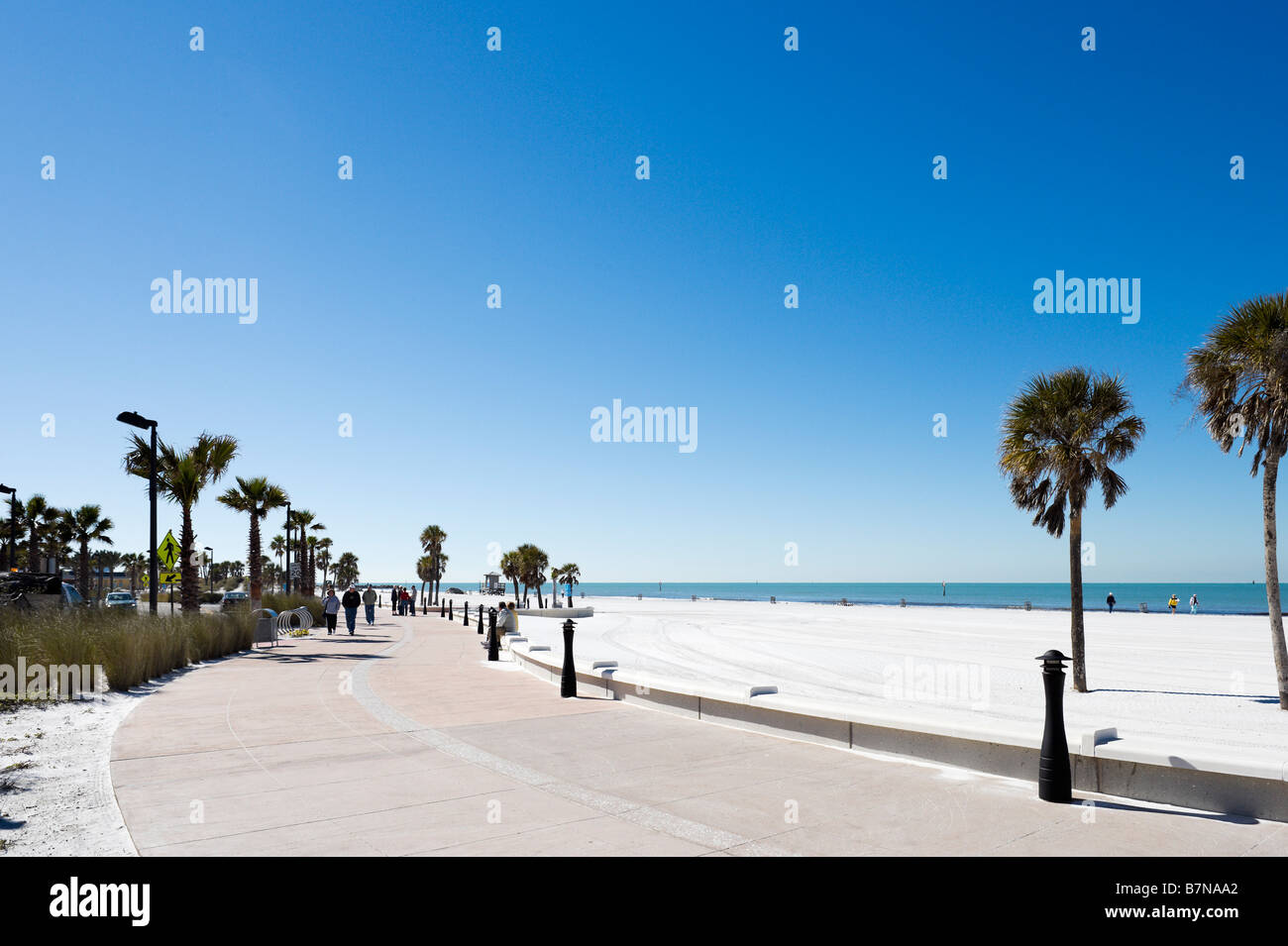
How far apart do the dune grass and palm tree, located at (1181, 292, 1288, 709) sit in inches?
777

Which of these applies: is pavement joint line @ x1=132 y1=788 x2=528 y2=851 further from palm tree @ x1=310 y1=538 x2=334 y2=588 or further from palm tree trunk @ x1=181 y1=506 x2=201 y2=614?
palm tree @ x1=310 y1=538 x2=334 y2=588

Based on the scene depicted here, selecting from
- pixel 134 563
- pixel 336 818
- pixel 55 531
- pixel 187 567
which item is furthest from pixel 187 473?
pixel 134 563

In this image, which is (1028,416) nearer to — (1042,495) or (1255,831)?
(1042,495)

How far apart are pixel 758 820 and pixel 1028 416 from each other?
16.7m

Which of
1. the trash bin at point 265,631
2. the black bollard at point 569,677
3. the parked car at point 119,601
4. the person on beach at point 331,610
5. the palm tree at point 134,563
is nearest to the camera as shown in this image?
the black bollard at point 569,677

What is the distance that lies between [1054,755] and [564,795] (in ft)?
12.2

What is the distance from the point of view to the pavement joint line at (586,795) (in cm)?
516

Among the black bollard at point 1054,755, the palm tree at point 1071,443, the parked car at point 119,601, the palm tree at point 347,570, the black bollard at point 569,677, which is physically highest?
the palm tree at point 1071,443

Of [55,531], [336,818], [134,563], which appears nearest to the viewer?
[336,818]

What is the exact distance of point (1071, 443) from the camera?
18969 millimetres

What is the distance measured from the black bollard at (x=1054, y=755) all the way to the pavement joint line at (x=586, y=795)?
91.0 inches

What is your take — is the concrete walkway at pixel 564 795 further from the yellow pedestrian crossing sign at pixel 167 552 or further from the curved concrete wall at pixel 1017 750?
the yellow pedestrian crossing sign at pixel 167 552

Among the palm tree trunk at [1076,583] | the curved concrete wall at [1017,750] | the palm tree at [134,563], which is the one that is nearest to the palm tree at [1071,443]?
the palm tree trunk at [1076,583]

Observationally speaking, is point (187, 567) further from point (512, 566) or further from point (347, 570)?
point (347, 570)
